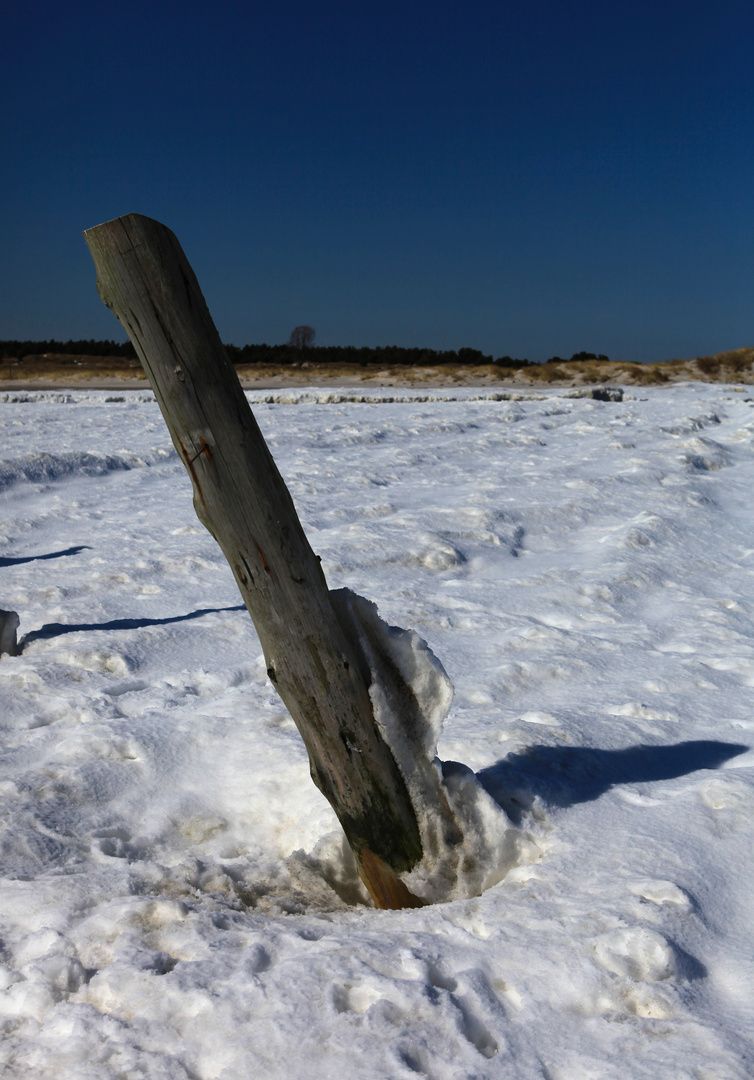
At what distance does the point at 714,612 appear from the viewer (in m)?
5.22

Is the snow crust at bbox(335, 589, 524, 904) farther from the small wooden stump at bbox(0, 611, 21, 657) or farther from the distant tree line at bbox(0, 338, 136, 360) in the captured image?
the distant tree line at bbox(0, 338, 136, 360)

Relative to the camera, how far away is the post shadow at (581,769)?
9.03ft

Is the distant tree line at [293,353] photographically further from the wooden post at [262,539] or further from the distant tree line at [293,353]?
the wooden post at [262,539]

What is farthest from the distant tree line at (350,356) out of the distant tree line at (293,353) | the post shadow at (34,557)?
the post shadow at (34,557)

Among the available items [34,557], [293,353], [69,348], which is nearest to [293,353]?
[293,353]

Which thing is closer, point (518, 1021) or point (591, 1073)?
point (591, 1073)

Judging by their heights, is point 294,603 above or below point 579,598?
above

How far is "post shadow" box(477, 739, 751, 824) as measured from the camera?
108 inches

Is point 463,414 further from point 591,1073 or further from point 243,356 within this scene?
point 243,356

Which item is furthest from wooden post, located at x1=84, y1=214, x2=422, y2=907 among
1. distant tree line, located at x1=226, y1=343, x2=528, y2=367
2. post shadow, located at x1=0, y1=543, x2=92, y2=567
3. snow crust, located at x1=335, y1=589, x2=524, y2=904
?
distant tree line, located at x1=226, y1=343, x2=528, y2=367

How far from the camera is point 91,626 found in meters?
4.70

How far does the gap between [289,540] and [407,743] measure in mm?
713

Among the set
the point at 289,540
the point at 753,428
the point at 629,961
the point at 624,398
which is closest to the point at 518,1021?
the point at 629,961

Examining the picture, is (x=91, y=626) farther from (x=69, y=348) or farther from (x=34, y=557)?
(x=69, y=348)
